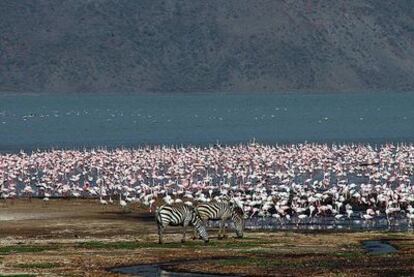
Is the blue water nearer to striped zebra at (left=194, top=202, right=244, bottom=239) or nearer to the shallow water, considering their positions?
striped zebra at (left=194, top=202, right=244, bottom=239)

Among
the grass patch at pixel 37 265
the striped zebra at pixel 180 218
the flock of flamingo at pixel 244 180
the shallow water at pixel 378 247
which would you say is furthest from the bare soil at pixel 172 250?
the flock of flamingo at pixel 244 180

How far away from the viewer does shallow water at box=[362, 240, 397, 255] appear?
1454 inches

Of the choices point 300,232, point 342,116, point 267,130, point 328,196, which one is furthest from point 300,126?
point 300,232

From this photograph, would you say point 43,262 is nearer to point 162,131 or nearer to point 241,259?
point 241,259

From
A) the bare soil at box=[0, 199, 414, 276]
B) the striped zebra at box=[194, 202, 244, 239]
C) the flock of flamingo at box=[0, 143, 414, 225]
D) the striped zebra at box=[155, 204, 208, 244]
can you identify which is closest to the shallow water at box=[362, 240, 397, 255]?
the bare soil at box=[0, 199, 414, 276]

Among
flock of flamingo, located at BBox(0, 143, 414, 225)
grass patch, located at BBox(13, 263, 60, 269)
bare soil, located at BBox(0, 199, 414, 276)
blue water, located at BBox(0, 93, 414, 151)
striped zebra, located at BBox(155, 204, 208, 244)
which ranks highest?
blue water, located at BBox(0, 93, 414, 151)

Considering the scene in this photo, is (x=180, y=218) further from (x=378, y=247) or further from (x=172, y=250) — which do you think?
(x=378, y=247)

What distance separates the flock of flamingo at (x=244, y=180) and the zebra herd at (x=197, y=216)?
542 centimetres

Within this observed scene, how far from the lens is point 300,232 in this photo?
43875mm

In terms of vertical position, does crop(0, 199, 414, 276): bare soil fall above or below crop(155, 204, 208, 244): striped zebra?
below

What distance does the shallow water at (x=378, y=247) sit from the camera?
3694cm

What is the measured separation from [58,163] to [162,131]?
2651 inches

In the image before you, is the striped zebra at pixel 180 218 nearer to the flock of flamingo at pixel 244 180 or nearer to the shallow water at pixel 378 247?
the shallow water at pixel 378 247

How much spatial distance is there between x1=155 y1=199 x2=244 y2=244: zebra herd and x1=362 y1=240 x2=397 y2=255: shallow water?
3.85 meters
